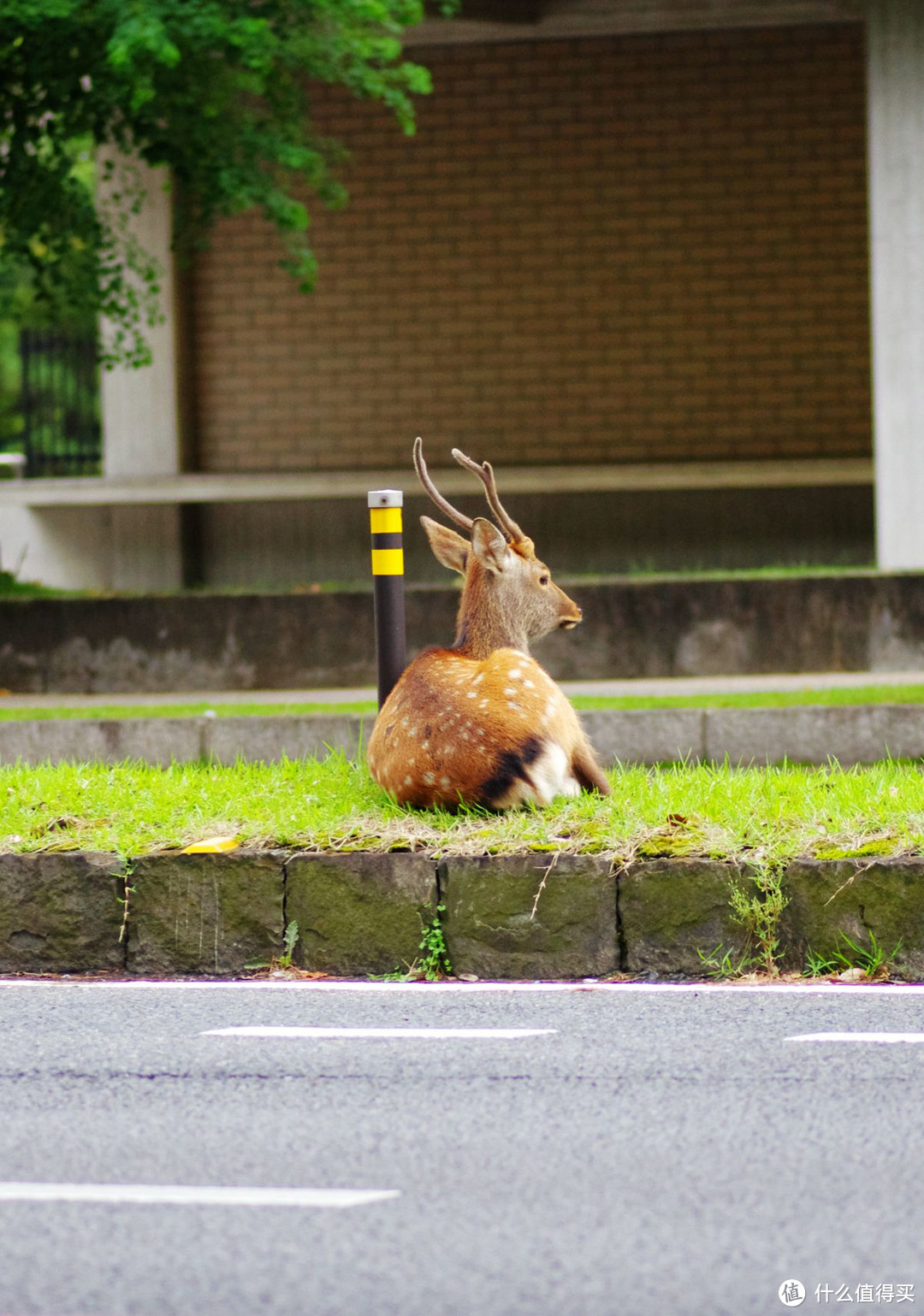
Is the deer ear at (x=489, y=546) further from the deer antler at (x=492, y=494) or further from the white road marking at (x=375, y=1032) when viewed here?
the white road marking at (x=375, y=1032)

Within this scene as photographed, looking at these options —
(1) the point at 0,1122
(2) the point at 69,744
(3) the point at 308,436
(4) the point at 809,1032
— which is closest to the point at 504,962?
(4) the point at 809,1032

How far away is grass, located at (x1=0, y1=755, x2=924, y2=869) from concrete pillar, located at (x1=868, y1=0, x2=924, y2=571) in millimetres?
8784

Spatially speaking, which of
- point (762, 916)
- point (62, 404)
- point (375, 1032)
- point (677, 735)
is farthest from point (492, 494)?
point (62, 404)

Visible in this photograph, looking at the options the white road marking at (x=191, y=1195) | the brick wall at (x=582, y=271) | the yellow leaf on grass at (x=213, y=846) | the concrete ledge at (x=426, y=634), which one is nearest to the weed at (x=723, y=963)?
the yellow leaf on grass at (x=213, y=846)

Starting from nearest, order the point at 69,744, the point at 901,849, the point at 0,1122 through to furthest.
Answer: the point at 0,1122
the point at 901,849
the point at 69,744

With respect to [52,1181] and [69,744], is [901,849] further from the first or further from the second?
[69,744]

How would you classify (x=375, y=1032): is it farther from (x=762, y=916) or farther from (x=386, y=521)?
(x=386, y=521)

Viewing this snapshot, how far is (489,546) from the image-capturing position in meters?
7.98

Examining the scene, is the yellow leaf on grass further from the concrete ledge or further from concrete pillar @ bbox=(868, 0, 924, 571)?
concrete pillar @ bbox=(868, 0, 924, 571)

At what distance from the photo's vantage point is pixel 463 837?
6.83 metres

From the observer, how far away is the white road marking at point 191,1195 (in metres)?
4.34

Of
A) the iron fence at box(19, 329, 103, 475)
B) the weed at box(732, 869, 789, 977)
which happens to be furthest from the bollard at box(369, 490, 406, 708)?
the iron fence at box(19, 329, 103, 475)

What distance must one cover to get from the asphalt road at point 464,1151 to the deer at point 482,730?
933mm

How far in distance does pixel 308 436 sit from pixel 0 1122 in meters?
15.7
